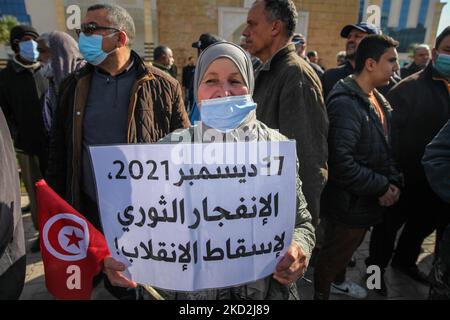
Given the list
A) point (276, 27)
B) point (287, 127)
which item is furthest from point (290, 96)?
point (276, 27)

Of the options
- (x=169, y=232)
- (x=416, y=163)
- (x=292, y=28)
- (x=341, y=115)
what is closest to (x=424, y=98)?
(x=416, y=163)

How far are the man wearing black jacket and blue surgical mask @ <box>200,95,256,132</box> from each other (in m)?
1.15

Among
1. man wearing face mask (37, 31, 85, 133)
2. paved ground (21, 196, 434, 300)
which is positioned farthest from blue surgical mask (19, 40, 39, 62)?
paved ground (21, 196, 434, 300)

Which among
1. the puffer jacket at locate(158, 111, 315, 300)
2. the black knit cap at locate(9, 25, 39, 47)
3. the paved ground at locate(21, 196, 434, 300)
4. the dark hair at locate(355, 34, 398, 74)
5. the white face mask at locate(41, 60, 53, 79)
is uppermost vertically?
the black knit cap at locate(9, 25, 39, 47)

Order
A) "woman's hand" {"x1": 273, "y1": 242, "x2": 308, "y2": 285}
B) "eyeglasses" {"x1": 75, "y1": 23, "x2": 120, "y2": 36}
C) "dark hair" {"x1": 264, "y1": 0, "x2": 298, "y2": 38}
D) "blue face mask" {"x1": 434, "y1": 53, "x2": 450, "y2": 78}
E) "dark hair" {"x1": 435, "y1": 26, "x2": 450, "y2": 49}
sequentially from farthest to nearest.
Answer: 1. "dark hair" {"x1": 435, "y1": 26, "x2": 450, "y2": 49}
2. "blue face mask" {"x1": 434, "y1": 53, "x2": 450, "y2": 78}
3. "eyeglasses" {"x1": 75, "y1": 23, "x2": 120, "y2": 36}
4. "dark hair" {"x1": 264, "y1": 0, "x2": 298, "y2": 38}
5. "woman's hand" {"x1": 273, "y1": 242, "x2": 308, "y2": 285}

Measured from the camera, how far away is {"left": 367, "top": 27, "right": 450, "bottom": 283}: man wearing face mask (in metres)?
2.73

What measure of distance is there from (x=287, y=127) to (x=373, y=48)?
3.74 feet

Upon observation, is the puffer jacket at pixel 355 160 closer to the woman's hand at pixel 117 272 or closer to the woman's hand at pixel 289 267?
the woman's hand at pixel 289 267

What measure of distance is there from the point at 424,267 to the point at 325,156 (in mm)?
2470

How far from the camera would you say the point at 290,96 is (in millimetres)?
1820

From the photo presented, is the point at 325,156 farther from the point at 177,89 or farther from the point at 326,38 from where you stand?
the point at 326,38

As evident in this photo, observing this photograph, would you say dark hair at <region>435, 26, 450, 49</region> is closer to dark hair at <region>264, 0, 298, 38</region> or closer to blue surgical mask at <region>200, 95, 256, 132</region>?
dark hair at <region>264, 0, 298, 38</region>

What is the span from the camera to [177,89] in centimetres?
235

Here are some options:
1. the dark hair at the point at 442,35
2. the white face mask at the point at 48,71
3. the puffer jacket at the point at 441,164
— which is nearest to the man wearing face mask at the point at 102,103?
the white face mask at the point at 48,71
